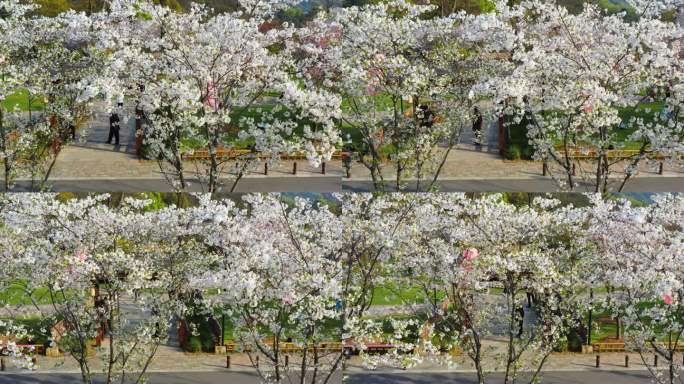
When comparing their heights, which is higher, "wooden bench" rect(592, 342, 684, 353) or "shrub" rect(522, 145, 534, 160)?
"shrub" rect(522, 145, 534, 160)

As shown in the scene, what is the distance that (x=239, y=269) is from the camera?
18000mm

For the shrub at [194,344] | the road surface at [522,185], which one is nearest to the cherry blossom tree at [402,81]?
the road surface at [522,185]

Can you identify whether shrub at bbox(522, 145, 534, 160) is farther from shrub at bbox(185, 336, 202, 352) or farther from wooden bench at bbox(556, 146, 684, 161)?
shrub at bbox(185, 336, 202, 352)

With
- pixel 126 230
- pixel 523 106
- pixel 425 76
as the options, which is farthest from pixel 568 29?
pixel 126 230

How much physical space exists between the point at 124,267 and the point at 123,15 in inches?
310

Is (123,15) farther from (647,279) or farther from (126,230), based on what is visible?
(647,279)

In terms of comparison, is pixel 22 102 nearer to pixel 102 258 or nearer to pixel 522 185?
pixel 102 258

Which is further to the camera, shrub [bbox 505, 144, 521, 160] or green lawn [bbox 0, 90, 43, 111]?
shrub [bbox 505, 144, 521, 160]

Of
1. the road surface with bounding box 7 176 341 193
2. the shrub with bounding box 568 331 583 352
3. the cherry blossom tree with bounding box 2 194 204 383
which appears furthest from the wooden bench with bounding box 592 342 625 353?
the cherry blossom tree with bounding box 2 194 204 383

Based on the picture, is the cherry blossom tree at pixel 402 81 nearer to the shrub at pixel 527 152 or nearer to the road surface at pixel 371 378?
the shrub at pixel 527 152

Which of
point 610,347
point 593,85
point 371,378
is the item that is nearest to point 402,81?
point 593,85

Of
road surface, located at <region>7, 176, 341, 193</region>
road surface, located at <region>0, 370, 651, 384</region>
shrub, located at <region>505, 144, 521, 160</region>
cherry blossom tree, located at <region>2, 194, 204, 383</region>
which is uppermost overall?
shrub, located at <region>505, 144, 521, 160</region>

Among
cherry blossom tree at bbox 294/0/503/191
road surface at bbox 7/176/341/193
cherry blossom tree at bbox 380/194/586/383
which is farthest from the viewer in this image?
road surface at bbox 7/176/341/193

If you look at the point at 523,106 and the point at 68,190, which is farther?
the point at 68,190
